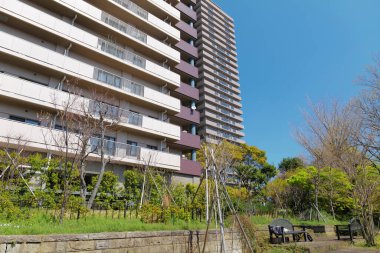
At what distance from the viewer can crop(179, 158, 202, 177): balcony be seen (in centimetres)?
2353

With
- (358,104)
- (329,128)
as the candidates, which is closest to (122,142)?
(329,128)

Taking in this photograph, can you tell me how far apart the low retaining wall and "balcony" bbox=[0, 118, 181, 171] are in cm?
611

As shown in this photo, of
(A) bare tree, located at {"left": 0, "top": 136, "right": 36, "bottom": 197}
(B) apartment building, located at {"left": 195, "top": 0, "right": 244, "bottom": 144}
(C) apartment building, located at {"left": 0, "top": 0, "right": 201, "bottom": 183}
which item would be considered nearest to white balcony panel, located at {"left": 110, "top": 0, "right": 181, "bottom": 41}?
(C) apartment building, located at {"left": 0, "top": 0, "right": 201, "bottom": 183}

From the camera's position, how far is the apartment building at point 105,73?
15.3 metres

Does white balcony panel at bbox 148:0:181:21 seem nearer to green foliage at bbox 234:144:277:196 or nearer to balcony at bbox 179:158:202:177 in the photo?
balcony at bbox 179:158:202:177

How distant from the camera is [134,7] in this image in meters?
23.8

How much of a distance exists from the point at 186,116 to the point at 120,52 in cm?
906

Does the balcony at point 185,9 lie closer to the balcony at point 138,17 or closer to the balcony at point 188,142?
the balcony at point 138,17

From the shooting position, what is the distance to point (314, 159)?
20.6 meters

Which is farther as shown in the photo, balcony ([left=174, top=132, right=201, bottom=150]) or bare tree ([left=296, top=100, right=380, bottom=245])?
balcony ([left=174, top=132, right=201, bottom=150])

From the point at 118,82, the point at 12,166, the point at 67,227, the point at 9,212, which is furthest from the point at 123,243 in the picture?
the point at 118,82

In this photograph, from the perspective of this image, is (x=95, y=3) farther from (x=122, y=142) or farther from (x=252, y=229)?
(x=252, y=229)

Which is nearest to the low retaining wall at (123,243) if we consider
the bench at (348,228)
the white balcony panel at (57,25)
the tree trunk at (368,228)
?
the tree trunk at (368,228)

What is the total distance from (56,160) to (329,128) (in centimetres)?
1629
